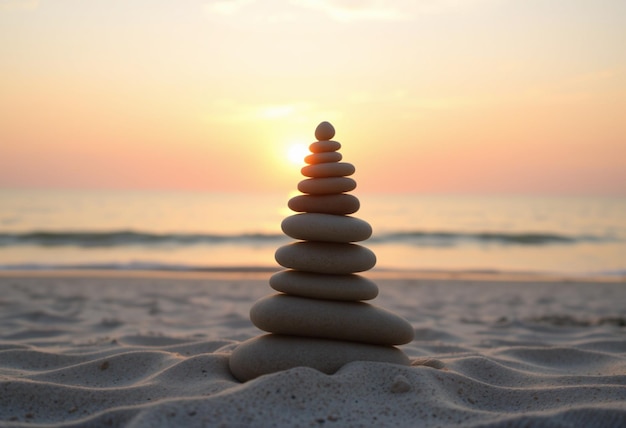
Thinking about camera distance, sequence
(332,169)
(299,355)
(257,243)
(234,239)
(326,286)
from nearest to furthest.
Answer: (299,355) < (326,286) < (332,169) < (257,243) < (234,239)

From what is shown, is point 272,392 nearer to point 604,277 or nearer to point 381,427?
point 381,427

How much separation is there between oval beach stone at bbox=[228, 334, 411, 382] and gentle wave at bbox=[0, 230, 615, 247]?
65.8 feet

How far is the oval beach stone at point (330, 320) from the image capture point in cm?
375

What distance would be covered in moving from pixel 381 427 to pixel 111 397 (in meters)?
1.58

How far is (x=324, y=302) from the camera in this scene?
3.84 m

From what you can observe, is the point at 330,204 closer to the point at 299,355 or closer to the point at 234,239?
the point at 299,355

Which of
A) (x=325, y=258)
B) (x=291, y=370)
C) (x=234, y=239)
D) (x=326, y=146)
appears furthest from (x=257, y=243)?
(x=291, y=370)

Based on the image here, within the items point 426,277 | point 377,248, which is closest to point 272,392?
point 426,277

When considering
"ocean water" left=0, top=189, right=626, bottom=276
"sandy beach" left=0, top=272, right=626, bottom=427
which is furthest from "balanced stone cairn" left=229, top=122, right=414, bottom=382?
"ocean water" left=0, top=189, right=626, bottom=276

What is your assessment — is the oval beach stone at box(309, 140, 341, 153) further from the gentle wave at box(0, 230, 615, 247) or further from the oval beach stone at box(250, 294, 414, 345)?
the gentle wave at box(0, 230, 615, 247)

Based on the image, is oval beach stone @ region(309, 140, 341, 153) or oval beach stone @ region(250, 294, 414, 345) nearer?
oval beach stone @ region(250, 294, 414, 345)

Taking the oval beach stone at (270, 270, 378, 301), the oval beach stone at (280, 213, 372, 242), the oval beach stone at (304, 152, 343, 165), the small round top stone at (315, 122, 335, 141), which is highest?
the small round top stone at (315, 122, 335, 141)

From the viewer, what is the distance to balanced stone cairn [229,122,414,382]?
12.2 ft

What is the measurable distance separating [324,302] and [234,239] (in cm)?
2279
